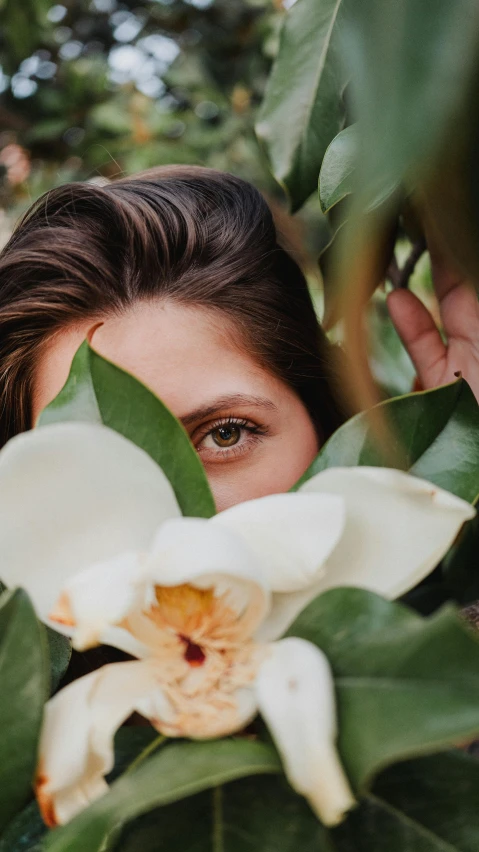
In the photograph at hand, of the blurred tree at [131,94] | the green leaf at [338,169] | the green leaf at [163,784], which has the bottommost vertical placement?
the blurred tree at [131,94]

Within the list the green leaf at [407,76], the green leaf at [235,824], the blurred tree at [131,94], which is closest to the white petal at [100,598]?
the green leaf at [235,824]

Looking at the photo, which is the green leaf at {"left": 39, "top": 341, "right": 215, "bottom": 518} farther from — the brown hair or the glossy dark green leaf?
the brown hair

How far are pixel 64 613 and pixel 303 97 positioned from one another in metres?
0.55

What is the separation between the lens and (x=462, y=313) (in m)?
0.92

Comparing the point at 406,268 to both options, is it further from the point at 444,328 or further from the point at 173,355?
the point at 173,355

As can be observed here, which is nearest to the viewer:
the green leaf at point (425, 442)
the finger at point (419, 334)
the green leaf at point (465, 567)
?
the green leaf at point (425, 442)

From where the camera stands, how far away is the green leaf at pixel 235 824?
0.39 metres

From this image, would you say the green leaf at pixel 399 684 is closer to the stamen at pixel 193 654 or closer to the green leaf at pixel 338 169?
the stamen at pixel 193 654

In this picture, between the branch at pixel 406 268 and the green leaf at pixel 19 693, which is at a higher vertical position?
the green leaf at pixel 19 693

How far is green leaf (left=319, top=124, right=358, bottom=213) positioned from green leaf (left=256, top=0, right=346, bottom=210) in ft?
0.45

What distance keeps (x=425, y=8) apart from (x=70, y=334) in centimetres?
75

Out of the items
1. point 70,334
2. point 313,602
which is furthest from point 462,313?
point 313,602

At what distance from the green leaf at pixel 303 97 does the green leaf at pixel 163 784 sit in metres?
0.56

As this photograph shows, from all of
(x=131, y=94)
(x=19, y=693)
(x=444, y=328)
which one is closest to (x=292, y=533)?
(x=19, y=693)
